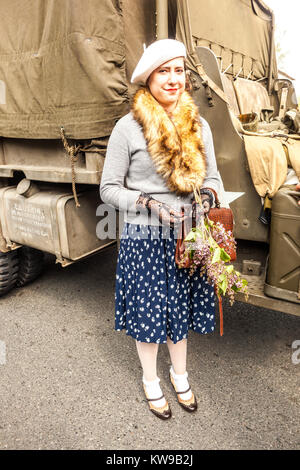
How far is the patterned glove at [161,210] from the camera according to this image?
1.71 meters

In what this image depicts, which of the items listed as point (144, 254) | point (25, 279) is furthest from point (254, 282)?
point (25, 279)

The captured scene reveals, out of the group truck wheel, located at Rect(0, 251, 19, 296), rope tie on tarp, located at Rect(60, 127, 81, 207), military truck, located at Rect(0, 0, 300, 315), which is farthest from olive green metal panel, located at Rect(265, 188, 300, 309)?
truck wheel, located at Rect(0, 251, 19, 296)

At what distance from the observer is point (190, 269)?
188 cm

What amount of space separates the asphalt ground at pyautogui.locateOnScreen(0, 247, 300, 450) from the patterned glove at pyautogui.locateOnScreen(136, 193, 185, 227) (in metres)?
1.20

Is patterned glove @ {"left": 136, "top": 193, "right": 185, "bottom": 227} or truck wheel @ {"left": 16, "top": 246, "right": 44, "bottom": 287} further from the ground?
patterned glove @ {"left": 136, "top": 193, "right": 185, "bottom": 227}

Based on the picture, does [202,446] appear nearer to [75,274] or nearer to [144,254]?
[144,254]

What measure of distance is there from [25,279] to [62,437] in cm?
192

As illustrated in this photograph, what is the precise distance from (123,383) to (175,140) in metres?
1.62

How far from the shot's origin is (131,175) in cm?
185

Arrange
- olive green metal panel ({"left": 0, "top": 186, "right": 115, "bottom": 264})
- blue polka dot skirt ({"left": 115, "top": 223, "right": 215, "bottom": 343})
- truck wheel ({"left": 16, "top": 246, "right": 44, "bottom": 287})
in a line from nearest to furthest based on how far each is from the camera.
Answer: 1. blue polka dot skirt ({"left": 115, "top": 223, "right": 215, "bottom": 343})
2. olive green metal panel ({"left": 0, "top": 186, "right": 115, "bottom": 264})
3. truck wheel ({"left": 16, "top": 246, "right": 44, "bottom": 287})

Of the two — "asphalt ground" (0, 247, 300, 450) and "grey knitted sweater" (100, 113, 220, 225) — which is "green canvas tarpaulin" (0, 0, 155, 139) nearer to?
"grey knitted sweater" (100, 113, 220, 225)

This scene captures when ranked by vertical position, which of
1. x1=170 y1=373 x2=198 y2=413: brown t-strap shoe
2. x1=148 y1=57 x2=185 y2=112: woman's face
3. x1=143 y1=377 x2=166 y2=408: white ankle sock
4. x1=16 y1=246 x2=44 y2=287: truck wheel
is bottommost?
x1=170 y1=373 x2=198 y2=413: brown t-strap shoe

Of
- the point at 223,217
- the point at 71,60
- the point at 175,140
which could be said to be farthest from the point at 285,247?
the point at 71,60

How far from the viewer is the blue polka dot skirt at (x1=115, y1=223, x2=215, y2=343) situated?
188 centimetres
